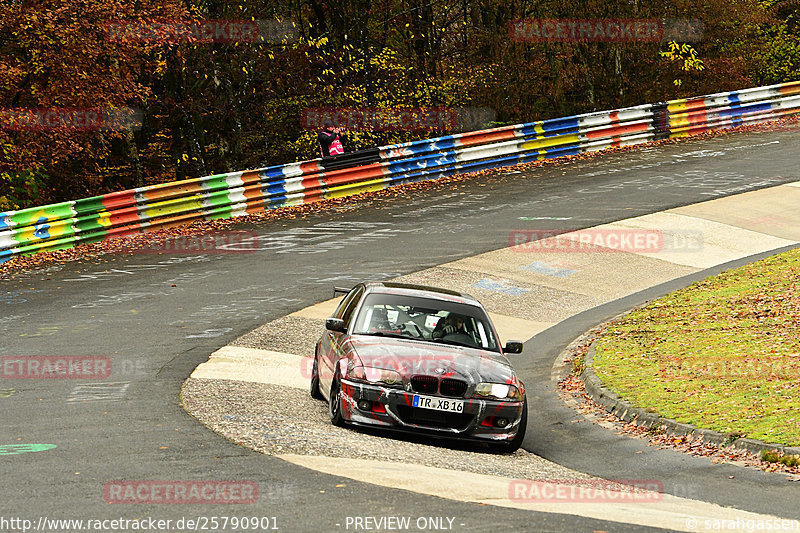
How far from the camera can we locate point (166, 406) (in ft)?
34.7

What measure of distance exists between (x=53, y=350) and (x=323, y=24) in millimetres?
21214

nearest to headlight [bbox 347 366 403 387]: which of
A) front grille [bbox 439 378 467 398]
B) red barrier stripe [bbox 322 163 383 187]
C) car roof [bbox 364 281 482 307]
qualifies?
front grille [bbox 439 378 467 398]

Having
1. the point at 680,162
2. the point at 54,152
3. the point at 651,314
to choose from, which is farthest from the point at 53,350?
the point at 680,162

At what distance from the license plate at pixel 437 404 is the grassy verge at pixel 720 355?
2.63 meters

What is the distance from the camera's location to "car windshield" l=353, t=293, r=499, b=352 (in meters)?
10.9

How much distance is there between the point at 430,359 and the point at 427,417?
2.02ft

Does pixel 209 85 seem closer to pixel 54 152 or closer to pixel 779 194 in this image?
pixel 54 152

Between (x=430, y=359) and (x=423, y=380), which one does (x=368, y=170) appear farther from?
(x=423, y=380)

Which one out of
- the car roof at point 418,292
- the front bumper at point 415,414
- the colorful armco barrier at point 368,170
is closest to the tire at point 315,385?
the car roof at point 418,292

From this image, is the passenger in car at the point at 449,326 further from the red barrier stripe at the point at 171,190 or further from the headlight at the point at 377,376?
the red barrier stripe at the point at 171,190

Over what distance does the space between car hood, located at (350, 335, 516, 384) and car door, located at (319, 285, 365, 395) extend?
0.30 metres

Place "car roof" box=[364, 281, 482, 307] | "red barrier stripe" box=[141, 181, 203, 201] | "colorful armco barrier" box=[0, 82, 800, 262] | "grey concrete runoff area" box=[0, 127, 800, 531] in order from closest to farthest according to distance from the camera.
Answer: "grey concrete runoff area" box=[0, 127, 800, 531] → "car roof" box=[364, 281, 482, 307] → "colorful armco barrier" box=[0, 82, 800, 262] → "red barrier stripe" box=[141, 181, 203, 201]

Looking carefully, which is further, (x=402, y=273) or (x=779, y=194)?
(x=779, y=194)

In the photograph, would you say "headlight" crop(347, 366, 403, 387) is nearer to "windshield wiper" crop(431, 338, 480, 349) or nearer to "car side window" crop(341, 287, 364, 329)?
"windshield wiper" crop(431, 338, 480, 349)
